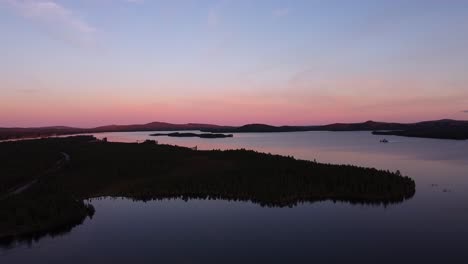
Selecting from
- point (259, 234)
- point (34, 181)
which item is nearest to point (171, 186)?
point (259, 234)

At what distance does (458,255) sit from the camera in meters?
22.3

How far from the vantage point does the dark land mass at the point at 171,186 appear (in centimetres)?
2980

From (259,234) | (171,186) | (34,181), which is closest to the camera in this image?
(259,234)

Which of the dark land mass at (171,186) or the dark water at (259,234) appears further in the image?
the dark land mass at (171,186)

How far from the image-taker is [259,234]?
88.7ft

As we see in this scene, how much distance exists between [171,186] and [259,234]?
17844 millimetres

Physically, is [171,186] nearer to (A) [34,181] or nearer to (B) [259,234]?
(B) [259,234]

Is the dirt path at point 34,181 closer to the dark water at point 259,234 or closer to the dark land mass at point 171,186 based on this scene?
the dark land mass at point 171,186

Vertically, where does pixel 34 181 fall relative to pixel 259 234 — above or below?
above

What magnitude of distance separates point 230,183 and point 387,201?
16.2 m

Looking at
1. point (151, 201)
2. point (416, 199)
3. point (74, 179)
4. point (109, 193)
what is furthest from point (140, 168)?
point (416, 199)

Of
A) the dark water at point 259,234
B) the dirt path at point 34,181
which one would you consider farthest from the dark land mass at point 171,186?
the dark water at point 259,234

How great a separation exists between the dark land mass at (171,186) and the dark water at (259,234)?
1964 mm

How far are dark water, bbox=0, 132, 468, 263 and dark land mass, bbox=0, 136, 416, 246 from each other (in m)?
1.96
